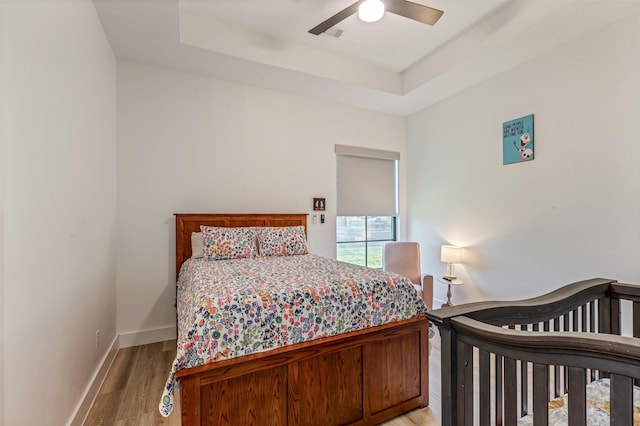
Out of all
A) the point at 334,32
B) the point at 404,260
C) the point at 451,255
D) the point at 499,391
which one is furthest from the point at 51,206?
the point at 451,255

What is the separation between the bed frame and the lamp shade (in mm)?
1857

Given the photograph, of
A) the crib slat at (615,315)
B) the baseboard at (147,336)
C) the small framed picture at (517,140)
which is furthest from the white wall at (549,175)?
the baseboard at (147,336)

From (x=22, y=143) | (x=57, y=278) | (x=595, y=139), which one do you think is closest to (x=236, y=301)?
(x=57, y=278)

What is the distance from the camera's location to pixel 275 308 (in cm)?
163

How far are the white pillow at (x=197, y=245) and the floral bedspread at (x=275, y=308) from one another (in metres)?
0.71

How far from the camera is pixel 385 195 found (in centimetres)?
461

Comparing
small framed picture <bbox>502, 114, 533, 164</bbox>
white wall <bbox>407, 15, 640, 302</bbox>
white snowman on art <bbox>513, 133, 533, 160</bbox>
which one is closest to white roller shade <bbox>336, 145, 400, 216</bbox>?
white wall <bbox>407, 15, 640, 302</bbox>

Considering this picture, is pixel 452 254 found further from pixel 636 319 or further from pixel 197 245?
pixel 197 245

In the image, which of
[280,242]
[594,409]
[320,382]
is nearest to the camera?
[594,409]

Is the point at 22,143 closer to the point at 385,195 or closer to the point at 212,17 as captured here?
the point at 212,17

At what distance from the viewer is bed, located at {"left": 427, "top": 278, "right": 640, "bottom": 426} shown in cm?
68

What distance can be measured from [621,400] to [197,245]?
10.1ft

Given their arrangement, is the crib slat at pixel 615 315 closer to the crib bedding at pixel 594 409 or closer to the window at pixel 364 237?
the crib bedding at pixel 594 409

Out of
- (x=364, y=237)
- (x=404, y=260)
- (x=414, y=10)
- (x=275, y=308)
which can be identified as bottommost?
(x=404, y=260)
